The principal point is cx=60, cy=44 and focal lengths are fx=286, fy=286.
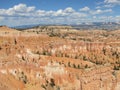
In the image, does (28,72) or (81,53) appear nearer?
(28,72)

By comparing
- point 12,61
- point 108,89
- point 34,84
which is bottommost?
point 108,89

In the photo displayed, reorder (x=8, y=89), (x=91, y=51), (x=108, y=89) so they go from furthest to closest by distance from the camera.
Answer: (x=91, y=51) < (x=108, y=89) < (x=8, y=89)

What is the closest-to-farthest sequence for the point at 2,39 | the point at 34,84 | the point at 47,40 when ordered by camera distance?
the point at 34,84 < the point at 2,39 < the point at 47,40

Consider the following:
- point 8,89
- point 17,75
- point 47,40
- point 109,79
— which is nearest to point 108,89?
point 109,79

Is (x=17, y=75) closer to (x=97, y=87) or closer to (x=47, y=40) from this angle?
(x=97, y=87)

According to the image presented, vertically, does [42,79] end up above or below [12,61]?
below

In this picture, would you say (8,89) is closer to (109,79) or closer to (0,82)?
(0,82)

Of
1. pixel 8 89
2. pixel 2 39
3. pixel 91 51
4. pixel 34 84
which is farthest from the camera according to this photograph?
pixel 91 51

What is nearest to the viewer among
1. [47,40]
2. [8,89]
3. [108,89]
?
[8,89]

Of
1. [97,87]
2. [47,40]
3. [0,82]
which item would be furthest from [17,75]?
[47,40]
